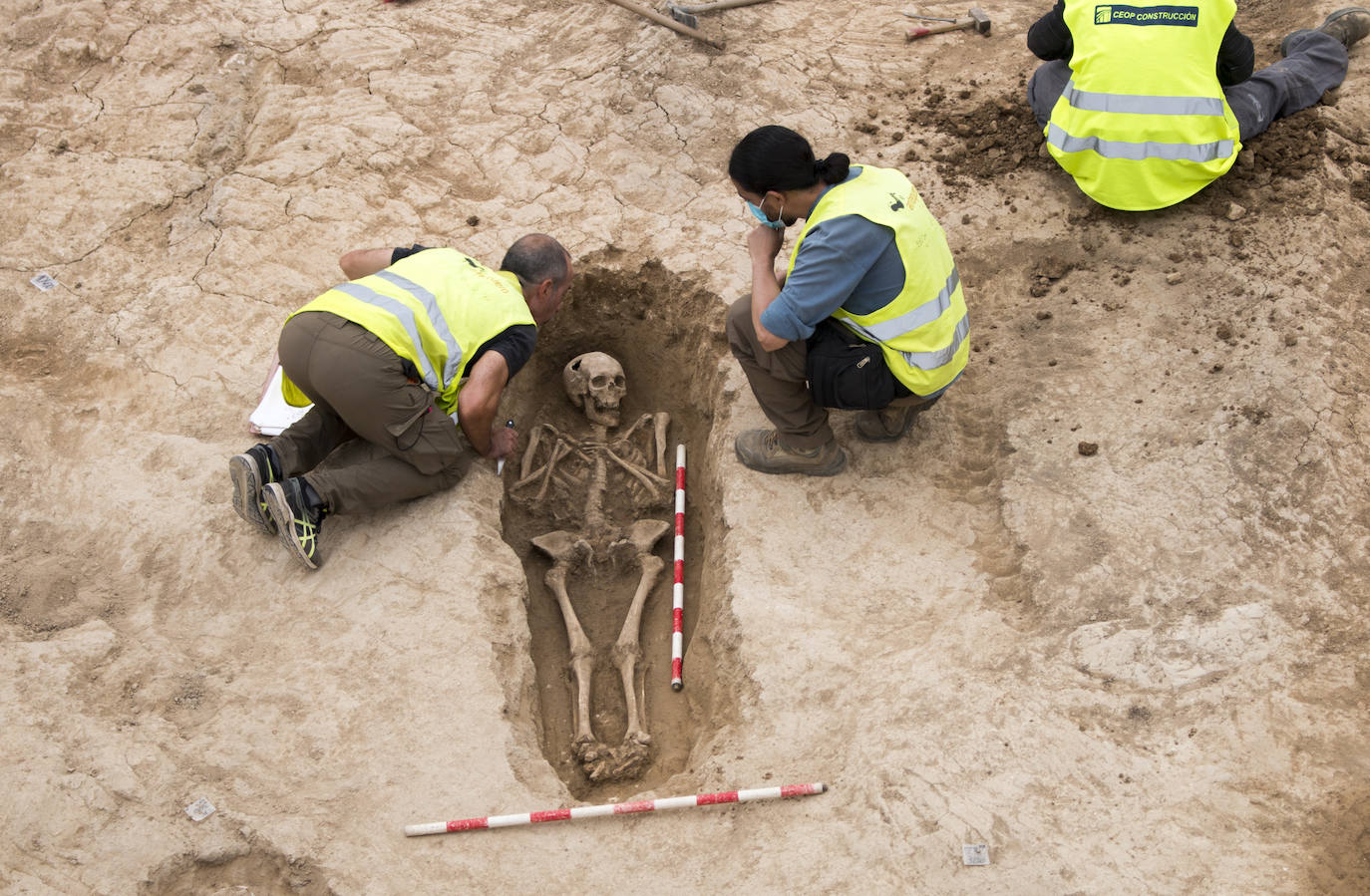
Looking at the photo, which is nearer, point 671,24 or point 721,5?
point 671,24

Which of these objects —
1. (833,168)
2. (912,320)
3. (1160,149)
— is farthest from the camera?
(1160,149)

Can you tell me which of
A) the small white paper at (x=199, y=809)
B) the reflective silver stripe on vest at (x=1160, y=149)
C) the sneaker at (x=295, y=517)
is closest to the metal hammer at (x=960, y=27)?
the reflective silver stripe on vest at (x=1160, y=149)

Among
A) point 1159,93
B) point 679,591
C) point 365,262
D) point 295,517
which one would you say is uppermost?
point 1159,93

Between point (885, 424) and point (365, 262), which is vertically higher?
point (365, 262)

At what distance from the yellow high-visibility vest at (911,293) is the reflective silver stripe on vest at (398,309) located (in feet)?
4.94

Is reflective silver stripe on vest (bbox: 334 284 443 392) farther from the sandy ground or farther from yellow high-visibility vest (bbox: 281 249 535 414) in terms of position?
the sandy ground

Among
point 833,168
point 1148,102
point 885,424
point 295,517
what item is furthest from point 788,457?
point 1148,102

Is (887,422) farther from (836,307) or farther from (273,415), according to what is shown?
(273,415)

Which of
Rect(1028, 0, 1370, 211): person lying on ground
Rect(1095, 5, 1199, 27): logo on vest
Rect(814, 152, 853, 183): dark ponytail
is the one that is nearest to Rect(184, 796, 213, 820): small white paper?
Rect(814, 152, 853, 183): dark ponytail

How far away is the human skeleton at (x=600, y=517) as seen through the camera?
3.88 meters

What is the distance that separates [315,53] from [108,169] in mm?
1414

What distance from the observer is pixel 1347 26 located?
210 inches

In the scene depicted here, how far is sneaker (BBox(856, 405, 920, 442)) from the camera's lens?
4.41 meters

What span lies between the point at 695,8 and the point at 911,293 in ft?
11.1
